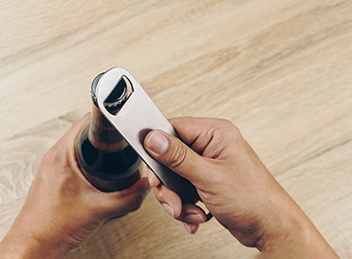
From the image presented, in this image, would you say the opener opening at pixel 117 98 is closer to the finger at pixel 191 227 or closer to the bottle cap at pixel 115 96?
the bottle cap at pixel 115 96

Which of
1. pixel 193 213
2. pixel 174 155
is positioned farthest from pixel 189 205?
pixel 174 155

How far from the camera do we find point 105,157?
0.59m

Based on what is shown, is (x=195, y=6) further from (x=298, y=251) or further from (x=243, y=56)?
(x=298, y=251)

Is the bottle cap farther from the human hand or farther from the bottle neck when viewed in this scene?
the human hand

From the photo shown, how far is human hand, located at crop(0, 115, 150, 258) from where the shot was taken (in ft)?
2.12

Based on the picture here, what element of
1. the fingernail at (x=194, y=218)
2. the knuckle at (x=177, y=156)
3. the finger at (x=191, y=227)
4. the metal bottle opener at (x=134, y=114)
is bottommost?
the finger at (x=191, y=227)

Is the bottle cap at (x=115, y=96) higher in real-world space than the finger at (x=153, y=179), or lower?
higher

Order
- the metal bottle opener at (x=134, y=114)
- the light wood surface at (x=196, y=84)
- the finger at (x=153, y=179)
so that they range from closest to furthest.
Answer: the metal bottle opener at (x=134, y=114)
the finger at (x=153, y=179)
the light wood surface at (x=196, y=84)

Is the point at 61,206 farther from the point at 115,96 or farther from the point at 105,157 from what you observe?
the point at 115,96

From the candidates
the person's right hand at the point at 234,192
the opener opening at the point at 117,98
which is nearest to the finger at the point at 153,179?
the person's right hand at the point at 234,192

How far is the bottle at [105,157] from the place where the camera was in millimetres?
542

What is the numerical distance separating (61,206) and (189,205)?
6.5 inches

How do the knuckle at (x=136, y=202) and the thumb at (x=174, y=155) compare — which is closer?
the thumb at (x=174, y=155)

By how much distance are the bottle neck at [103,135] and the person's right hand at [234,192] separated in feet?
0.17
